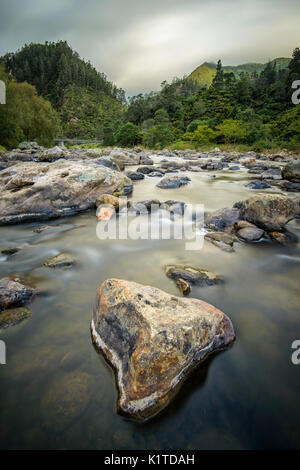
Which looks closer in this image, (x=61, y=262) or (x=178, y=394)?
(x=178, y=394)

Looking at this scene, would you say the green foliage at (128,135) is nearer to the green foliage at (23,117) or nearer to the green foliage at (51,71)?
the green foliage at (23,117)

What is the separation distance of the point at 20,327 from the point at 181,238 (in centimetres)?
293

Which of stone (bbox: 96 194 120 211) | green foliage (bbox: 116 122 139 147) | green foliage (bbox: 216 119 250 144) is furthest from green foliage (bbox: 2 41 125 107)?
stone (bbox: 96 194 120 211)

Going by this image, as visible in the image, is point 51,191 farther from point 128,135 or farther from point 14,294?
point 128,135

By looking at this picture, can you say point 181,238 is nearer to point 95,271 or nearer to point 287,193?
point 95,271

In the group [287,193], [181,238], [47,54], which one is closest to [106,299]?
[181,238]

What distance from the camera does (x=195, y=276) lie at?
2875 mm

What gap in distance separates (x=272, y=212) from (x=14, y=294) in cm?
450

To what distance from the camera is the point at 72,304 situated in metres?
2.41

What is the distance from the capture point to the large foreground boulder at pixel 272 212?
4.35 metres

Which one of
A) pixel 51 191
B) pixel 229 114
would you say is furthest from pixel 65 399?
pixel 229 114

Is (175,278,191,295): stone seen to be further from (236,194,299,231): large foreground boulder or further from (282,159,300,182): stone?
(282,159,300,182): stone

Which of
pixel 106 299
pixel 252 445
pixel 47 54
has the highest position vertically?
pixel 47 54

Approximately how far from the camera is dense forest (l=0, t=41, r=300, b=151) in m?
35.2
